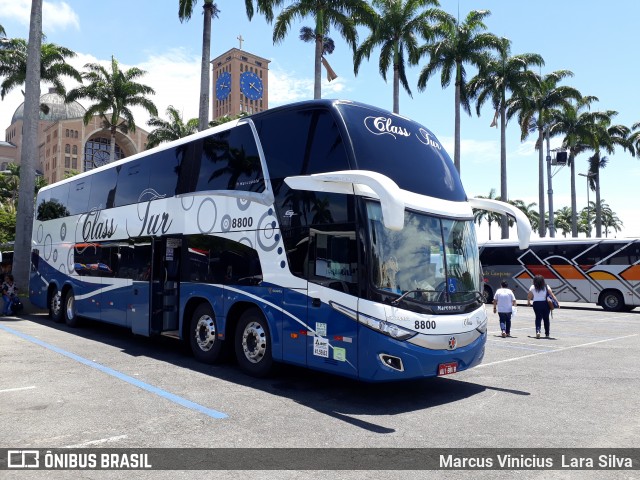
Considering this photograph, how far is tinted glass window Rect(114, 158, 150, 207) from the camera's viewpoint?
37.5ft

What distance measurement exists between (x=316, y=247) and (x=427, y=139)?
2.57 metres

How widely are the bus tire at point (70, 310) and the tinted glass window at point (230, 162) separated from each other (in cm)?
694

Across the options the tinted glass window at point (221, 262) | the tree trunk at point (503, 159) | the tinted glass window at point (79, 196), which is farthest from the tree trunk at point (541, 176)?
the tinted glass window at point (221, 262)

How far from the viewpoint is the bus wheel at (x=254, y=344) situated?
821cm

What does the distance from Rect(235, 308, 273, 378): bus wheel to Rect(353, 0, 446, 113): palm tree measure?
2480 cm

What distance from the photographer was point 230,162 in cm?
911

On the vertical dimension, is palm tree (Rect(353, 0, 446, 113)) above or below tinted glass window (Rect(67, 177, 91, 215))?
above

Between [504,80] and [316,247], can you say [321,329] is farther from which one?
[504,80]

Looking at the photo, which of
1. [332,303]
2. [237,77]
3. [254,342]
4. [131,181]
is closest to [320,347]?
[332,303]

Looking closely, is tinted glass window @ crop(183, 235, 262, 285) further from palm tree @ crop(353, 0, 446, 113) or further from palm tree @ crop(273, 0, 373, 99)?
palm tree @ crop(353, 0, 446, 113)

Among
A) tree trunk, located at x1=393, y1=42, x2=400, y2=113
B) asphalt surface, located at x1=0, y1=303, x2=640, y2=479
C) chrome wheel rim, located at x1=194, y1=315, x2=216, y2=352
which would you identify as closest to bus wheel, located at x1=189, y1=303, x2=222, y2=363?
chrome wheel rim, located at x1=194, y1=315, x2=216, y2=352

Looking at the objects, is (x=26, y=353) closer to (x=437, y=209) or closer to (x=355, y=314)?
(x=355, y=314)

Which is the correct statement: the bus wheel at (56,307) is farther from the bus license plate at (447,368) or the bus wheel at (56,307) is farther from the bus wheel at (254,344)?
the bus license plate at (447,368)

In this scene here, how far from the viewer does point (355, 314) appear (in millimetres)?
6801
